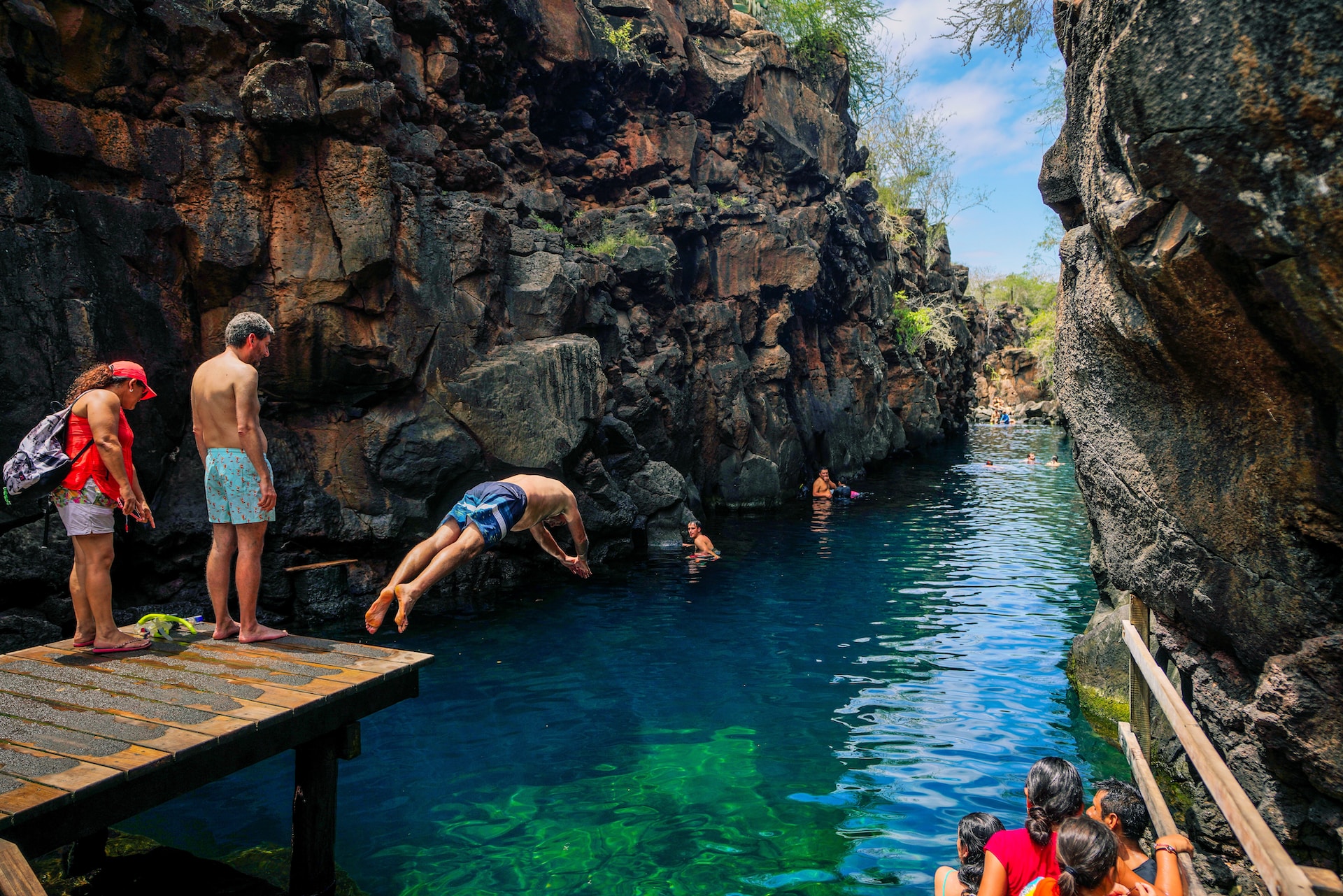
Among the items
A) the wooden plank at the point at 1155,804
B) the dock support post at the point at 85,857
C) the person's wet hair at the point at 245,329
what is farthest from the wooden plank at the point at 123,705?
the wooden plank at the point at 1155,804

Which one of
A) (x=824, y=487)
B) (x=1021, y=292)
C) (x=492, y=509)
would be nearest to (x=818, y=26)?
(x=824, y=487)

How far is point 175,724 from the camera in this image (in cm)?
459

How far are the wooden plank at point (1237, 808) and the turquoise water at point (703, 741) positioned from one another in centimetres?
195

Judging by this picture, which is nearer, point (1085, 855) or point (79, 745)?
point (1085, 855)

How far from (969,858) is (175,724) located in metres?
4.61

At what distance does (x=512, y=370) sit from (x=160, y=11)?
684 cm

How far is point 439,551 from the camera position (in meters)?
6.54

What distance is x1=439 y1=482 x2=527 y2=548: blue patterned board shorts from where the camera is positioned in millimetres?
6617

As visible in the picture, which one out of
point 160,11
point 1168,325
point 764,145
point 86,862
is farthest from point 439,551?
point 764,145

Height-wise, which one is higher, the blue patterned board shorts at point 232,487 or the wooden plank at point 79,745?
the blue patterned board shorts at point 232,487

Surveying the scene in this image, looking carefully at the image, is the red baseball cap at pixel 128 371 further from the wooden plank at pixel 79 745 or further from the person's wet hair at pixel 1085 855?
the person's wet hair at pixel 1085 855

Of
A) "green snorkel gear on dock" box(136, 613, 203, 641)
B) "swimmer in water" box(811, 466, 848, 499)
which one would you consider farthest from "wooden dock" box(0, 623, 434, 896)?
"swimmer in water" box(811, 466, 848, 499)

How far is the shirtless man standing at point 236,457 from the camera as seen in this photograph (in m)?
6.04

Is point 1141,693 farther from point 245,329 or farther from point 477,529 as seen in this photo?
point 245,329
